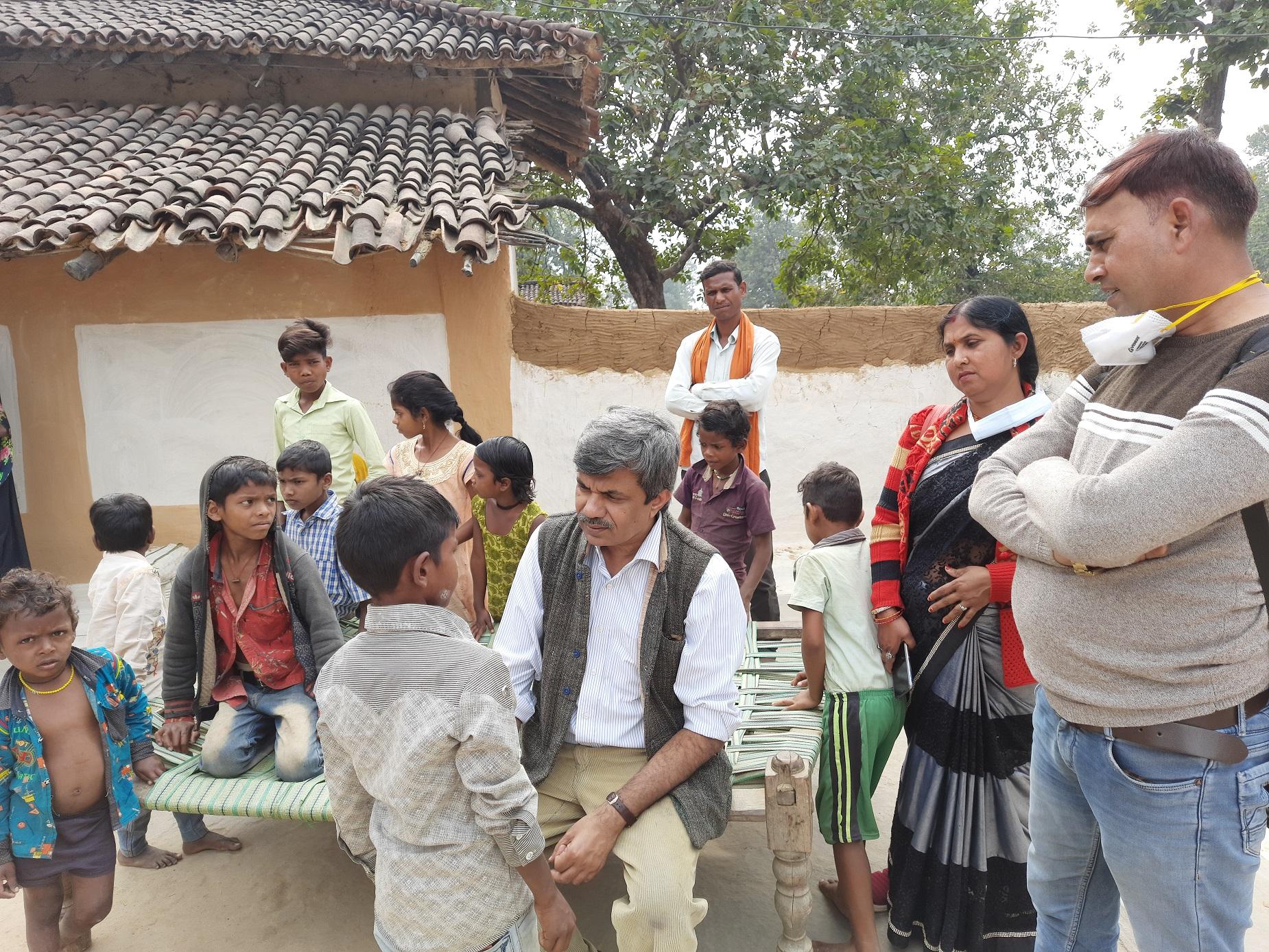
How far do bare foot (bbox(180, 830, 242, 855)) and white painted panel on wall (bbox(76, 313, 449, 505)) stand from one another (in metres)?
3.39

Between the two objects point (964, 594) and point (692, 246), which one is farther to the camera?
point (692, 246)

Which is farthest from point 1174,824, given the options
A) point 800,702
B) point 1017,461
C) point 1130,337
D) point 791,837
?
point 800,702

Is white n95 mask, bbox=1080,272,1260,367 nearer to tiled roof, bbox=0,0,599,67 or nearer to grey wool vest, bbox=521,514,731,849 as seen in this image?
grey wool vest, bbox=521,514,731,849

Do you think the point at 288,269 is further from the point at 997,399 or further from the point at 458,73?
the point at 997,399

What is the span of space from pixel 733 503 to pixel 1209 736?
2.26 metres

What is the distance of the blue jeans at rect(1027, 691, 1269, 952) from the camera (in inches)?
54.8

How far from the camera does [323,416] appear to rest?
4105 mm

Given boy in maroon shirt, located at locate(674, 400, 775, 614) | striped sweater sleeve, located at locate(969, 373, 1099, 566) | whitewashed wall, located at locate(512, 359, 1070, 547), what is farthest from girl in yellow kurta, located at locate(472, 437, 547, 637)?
whitewashed wall, located at locate(512, 359, 1070, 547)

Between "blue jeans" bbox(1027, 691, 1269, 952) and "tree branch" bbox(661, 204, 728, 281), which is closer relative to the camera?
"blue jeans" bbox(1027, 691, 1269, 952)

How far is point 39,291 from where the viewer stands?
5852mm

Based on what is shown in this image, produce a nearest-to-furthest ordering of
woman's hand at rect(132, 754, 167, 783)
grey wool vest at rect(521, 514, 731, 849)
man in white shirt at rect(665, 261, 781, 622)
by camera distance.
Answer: grey wool vest at rect(521, 514, 731, 849)
woman's hand at rect(132, 754, 167, 783)
man in white shirt at rect(665, 261, 781, 622)

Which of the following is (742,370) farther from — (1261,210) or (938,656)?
(1261,210)

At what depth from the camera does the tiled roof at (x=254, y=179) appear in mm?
4980

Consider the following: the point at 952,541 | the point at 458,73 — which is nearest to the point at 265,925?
the point at 952,541
